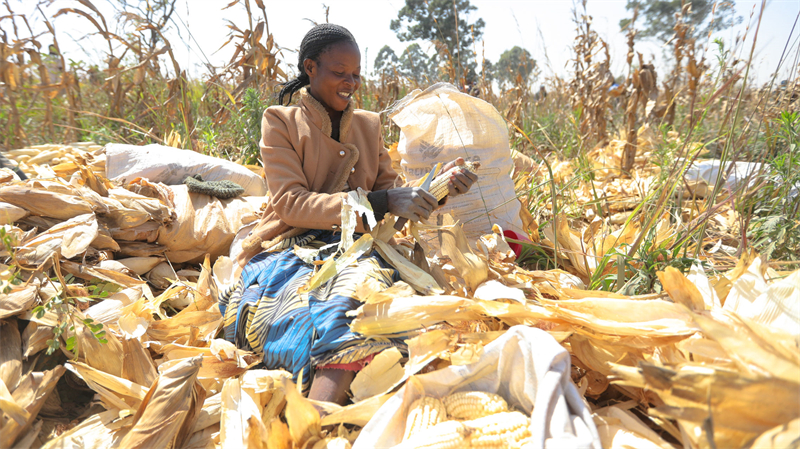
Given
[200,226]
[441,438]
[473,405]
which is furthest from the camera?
[200,226]

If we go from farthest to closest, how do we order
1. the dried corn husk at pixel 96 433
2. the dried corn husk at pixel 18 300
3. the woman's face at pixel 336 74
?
the woman's face at pixel 336 74, the dried corn husk at pixel 18 300, the dried corn husk at pixel 96 433

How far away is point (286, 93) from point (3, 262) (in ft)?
4.02

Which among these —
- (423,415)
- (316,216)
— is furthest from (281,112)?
(423,415)

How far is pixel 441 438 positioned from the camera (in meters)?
0.96

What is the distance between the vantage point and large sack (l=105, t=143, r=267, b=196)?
2496mm

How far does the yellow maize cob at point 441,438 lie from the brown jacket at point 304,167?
30.5 inches

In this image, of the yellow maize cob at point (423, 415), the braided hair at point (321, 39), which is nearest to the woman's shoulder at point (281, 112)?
the braided hair at point (321, 39)

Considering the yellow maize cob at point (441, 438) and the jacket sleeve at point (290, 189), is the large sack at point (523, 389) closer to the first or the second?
the yellow maize cob at point (441, 438)

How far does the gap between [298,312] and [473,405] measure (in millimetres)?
548

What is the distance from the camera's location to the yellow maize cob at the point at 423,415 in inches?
40.1

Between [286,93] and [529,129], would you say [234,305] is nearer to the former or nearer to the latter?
[286,93]

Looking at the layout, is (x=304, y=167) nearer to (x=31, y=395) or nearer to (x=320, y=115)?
(x=320, y=115)

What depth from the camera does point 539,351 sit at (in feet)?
3.39

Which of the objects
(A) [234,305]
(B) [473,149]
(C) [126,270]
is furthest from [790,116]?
(C) [126,270]
